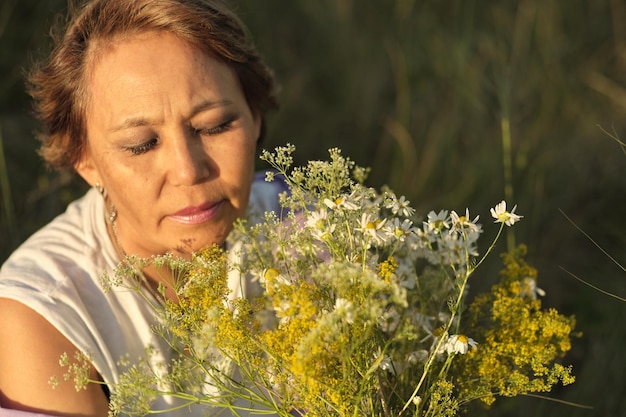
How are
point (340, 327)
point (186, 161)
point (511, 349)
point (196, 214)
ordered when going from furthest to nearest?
point (196, 214)
point (186, 161)
point (511, 349)
point (340, 327)

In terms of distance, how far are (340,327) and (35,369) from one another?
1025 mm

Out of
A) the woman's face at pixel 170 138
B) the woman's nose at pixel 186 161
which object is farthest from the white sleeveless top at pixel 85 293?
the woman's nose at pixel 186 161

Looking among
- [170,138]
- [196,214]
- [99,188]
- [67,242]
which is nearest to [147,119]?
[170,138]

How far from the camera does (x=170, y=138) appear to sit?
6.92 feet

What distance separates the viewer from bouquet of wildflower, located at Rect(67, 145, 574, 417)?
5.13ft

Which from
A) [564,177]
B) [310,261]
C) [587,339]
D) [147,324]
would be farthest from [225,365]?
[564,177]

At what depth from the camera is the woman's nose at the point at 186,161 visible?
2.09 metres

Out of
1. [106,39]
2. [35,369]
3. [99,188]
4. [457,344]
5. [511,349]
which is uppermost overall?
[106,39]

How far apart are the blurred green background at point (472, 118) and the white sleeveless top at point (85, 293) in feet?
2.52

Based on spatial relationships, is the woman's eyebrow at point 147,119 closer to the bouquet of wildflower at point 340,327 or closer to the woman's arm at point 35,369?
the bouquet of wildflower at point 340,327

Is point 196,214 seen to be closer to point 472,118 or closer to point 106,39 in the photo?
point 106,39

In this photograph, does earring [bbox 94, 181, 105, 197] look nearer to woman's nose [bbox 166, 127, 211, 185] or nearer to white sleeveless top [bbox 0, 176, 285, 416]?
white sleeveless top [bbox 0, 176, 285, 416]

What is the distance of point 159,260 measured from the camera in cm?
176

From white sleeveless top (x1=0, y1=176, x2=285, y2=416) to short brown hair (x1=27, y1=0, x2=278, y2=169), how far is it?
0.24 m
